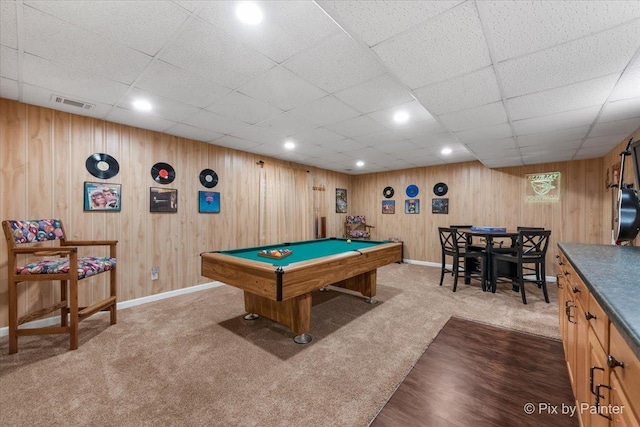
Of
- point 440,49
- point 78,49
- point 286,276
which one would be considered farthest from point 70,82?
point 440,49

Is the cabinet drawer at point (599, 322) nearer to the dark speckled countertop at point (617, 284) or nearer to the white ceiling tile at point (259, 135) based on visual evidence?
the dark speckled countertop at point (617, 284)

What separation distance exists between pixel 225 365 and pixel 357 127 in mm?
3112

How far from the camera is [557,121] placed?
2.89 m

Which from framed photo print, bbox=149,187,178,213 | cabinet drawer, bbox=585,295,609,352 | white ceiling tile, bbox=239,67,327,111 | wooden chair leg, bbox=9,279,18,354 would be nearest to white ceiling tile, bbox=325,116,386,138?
white ceiling tile, bbox=239,67,327,111

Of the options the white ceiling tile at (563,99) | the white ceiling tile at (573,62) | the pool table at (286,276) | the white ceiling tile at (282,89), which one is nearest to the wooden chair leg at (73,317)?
the pool table at (286,276)

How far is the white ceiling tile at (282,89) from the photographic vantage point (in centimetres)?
225

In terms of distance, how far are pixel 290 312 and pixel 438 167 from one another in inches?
207

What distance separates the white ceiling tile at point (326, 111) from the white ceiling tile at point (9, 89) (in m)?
2.57

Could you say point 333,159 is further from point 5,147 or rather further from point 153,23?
point 5,147

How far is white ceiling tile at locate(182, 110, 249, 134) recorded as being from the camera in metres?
3.17

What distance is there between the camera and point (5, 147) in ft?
8.80

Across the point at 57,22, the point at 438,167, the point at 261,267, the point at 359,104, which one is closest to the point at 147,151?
the point at 57,22

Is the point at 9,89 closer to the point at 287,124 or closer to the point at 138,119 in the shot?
the point at 138,119

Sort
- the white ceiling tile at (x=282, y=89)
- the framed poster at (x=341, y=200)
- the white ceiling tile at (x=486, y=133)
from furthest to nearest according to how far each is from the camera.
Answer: the framed poster at (x=341, y=200), the white ceiling tile at (x=486, y=133), the white ceiling tile at (x=282, y=89)
